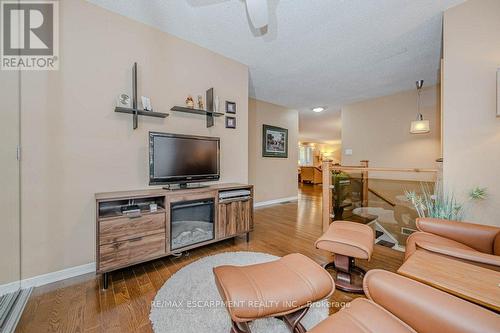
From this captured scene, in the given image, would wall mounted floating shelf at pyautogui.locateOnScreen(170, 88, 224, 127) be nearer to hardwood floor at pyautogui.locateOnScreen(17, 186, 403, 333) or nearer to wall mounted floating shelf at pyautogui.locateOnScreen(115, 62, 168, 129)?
wall mounted floating shelf at pyautogui.locateOnScreen(115, 62, 168, 129)

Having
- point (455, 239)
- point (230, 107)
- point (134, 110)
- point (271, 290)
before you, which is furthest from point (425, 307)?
point (230, 107)

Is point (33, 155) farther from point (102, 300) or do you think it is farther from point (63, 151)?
point (102, 300)

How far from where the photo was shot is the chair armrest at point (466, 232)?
1420 millimetres

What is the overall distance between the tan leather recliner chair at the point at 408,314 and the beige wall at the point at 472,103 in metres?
1.79

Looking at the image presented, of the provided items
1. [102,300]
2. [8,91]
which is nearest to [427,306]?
[102,300]

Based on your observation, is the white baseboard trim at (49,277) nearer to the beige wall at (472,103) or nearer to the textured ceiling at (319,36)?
the textured ceiling at (319,36)

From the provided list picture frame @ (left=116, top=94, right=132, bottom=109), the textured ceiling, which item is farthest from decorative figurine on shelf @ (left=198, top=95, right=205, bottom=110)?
picture frame @ (left=116, top=94, right=132, bottom=109)

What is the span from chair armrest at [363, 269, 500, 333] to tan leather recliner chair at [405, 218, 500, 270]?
67cm

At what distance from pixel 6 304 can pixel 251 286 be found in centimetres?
189

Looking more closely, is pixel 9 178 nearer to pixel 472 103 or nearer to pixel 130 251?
pixel 130 251

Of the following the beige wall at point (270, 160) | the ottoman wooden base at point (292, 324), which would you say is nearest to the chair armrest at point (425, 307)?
the ottoman wooden base at point (292, 324)

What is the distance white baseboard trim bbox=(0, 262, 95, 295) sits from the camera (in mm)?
1592

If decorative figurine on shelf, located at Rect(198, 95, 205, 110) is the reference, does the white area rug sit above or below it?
below

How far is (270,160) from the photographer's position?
5.10m
